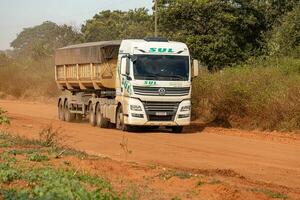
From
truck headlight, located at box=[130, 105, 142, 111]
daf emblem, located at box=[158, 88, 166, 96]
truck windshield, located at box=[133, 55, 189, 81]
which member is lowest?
truck headlight, located at box=[130, 105, 142, 111]

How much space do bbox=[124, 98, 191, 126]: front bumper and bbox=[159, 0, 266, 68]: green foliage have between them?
14.7 meters

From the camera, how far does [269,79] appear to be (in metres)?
23.8

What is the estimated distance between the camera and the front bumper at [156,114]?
21391 mm

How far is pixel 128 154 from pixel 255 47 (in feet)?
77.8

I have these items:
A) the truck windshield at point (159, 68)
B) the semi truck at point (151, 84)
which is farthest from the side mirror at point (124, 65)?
the truck windshield at point (159, 68)

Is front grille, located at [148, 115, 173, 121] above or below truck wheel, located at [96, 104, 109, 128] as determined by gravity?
above

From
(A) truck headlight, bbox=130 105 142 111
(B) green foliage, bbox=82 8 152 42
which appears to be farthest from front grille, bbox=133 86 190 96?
(B) green foliage, bbox=82 8 152 42

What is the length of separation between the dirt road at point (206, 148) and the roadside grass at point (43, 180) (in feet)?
8.56

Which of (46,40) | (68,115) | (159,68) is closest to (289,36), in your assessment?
(68,115)

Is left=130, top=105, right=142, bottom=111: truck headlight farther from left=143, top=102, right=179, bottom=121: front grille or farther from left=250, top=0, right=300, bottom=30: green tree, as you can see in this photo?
left=250, top=0, right=300, bottom=30: green tree

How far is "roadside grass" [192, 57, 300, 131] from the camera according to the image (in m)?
21.8

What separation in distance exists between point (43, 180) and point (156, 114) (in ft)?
39.8

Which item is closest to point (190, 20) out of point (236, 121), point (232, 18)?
point (232, 18)

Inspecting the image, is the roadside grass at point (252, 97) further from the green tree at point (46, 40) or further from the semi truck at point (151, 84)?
the green tree at point (46, 40)
